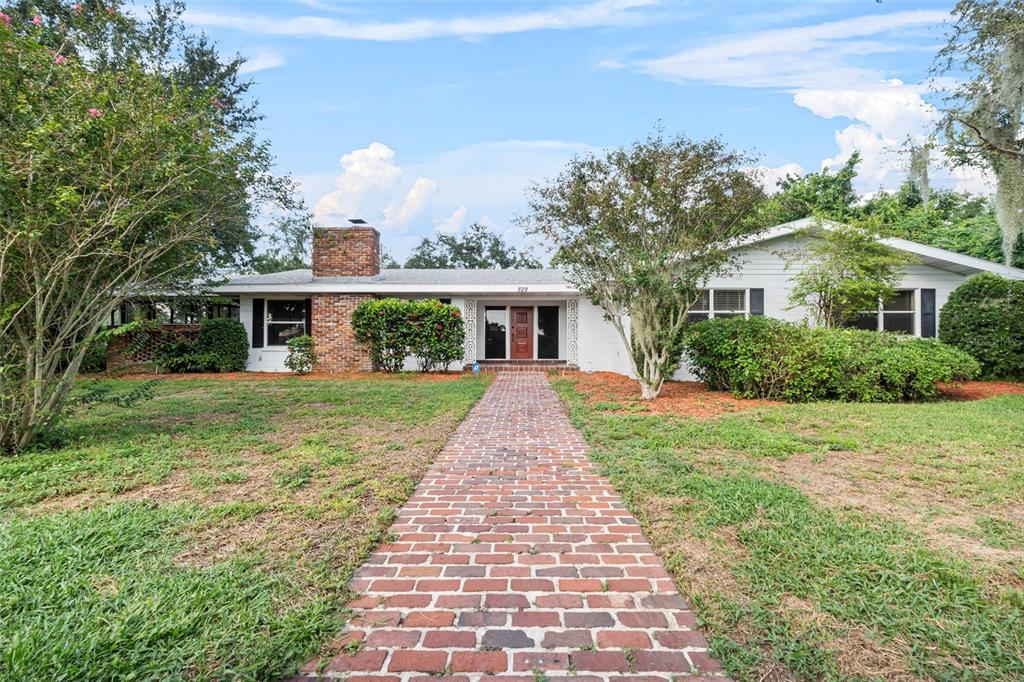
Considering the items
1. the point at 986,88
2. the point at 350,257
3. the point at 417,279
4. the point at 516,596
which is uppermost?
the point at 986,88

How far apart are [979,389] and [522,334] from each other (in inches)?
433

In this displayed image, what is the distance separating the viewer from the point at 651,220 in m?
8.23

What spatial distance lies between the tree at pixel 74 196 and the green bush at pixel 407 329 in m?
6.72

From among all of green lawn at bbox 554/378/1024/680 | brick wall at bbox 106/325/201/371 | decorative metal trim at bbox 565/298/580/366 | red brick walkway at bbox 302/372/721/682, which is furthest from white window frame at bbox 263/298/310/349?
red brick walkway at bbox 302/372/721/682

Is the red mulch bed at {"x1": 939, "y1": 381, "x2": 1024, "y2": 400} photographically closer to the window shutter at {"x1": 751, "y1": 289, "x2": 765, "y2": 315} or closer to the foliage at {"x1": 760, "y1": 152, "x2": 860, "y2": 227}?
the window shutter at {"x1": 751, "y1": 289, "x2": 765, "y2": 315}

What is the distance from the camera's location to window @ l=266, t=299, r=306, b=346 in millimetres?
13969

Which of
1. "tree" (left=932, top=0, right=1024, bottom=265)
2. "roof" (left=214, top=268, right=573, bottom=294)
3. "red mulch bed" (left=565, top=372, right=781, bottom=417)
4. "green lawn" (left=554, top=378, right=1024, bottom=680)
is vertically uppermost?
"tree" (left=932, top=0, right=1024, bottom=265)

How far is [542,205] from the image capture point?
8.60 metres

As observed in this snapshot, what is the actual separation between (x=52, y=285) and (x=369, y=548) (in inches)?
174

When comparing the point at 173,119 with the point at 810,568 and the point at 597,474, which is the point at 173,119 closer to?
the point at 597,474

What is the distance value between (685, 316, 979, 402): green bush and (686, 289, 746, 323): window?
3021 millimetres

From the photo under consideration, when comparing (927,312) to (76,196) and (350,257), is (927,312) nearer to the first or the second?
(350,257)

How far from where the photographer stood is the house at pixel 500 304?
38.0 ft

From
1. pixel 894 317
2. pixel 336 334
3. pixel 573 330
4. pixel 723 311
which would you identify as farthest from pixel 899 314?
pixel 336 334
